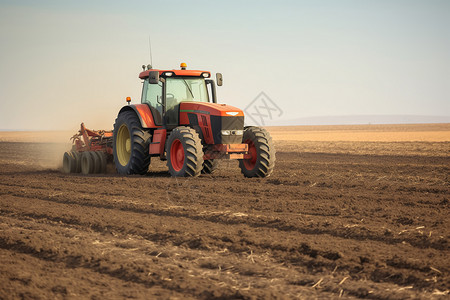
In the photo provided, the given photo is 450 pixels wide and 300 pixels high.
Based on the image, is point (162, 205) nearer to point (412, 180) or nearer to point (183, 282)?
point (183, 282)

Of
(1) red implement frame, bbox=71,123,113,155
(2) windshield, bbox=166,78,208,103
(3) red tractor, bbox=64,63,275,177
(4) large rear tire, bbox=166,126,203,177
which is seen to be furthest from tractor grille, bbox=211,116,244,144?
(1) red implement frame, bbox=71,123,113,155

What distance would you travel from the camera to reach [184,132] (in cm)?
1180

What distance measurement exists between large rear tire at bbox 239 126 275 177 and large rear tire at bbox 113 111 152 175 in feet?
7.80

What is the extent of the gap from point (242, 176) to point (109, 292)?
8.82 m

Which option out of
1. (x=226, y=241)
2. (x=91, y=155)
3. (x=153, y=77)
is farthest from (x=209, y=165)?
(x=226, y=241)

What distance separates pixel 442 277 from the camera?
4.98 m

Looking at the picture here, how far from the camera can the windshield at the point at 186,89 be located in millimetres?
12930

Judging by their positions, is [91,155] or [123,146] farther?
[91,155]

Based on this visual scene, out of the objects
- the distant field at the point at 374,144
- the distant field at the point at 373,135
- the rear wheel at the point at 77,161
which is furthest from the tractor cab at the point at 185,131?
the distant field at the point at 373,135

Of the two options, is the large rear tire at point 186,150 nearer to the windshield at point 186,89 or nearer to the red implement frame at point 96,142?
the windshield at point 186,89

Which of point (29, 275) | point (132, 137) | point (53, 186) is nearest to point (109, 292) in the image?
point (29, 275)

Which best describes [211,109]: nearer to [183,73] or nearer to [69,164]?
[183,73]

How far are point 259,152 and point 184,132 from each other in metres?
1.75

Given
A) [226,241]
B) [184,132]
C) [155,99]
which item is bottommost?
[226,241]
